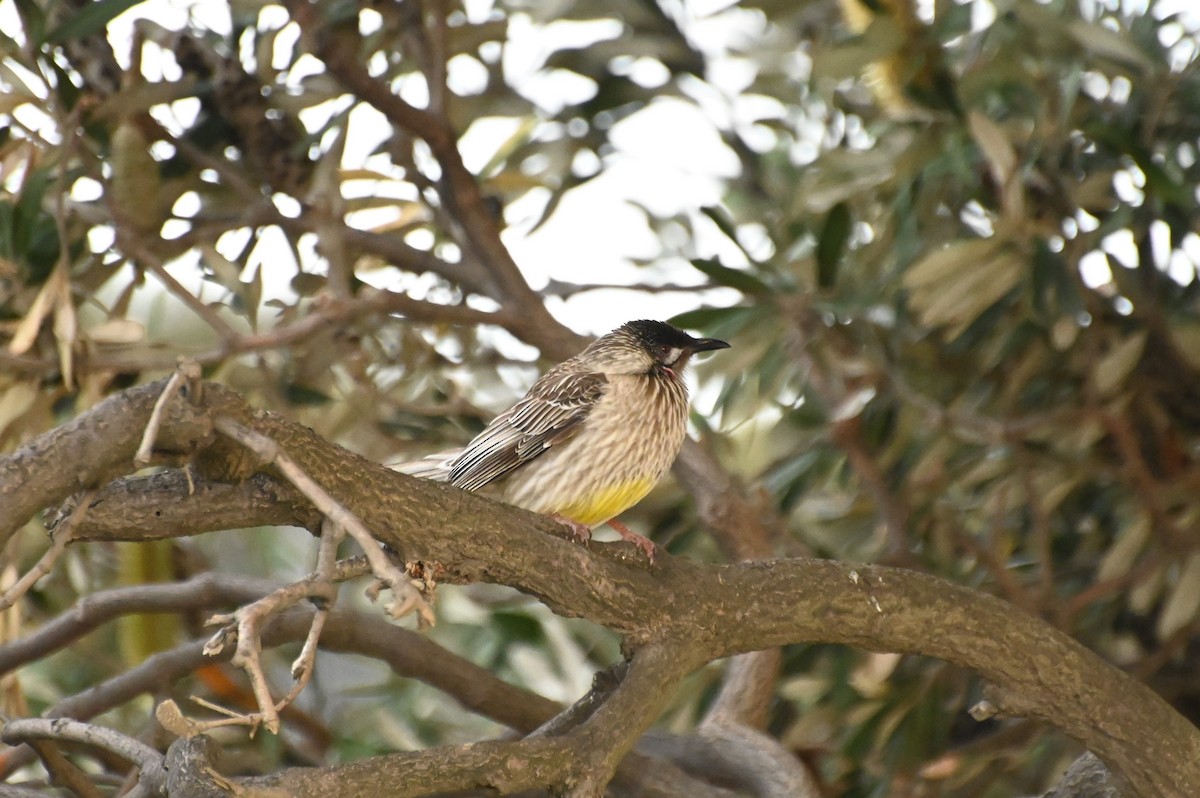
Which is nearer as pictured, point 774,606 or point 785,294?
point 774,606

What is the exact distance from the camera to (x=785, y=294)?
3.55 metres

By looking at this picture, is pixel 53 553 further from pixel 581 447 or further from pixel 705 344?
pixel 705 344

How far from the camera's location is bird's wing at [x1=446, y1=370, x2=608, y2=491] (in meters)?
3.13

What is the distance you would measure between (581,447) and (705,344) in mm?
530

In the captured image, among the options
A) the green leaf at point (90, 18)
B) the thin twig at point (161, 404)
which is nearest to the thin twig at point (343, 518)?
the thin twig at point (161, 404)

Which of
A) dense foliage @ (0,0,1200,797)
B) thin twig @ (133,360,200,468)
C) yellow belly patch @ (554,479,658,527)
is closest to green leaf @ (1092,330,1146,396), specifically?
dense foliage @ (0,0,1200,797)

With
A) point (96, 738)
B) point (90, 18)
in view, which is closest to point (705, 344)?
point (90, 18)

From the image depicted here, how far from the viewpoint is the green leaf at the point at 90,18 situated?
2.85 meters

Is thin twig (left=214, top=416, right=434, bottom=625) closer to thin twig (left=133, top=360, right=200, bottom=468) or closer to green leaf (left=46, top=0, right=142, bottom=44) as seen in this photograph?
thin twig (left=133, top=360, right=200, bottom=468)

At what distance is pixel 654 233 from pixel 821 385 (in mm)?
956

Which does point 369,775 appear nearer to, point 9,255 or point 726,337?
point 9,255

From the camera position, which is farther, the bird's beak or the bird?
the bird's beak

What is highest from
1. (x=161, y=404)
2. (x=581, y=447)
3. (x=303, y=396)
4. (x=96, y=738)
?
(x=161, y=404)

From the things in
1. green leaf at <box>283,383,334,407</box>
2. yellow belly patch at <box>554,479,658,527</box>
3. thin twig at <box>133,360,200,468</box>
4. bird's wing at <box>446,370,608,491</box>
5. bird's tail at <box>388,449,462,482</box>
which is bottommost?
yellow belly patch at <box>554,479,658,527</box>
